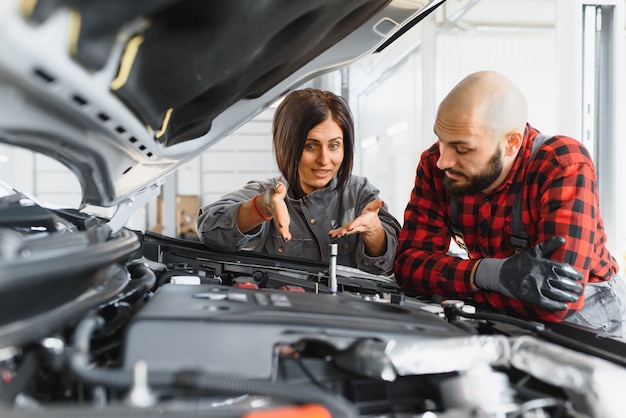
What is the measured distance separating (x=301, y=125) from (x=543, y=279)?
1.03m

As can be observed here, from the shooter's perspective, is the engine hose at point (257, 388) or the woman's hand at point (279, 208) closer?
the engine hose at point (257, 388)

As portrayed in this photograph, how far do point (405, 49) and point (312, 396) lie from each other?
18.9ft

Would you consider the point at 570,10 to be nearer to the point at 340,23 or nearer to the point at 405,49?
the point at 340,23

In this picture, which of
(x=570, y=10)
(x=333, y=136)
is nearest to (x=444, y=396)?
→ (x=333, y=136)

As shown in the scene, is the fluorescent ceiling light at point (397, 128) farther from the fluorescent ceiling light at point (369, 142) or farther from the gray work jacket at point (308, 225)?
the gray work jacket at point (308, 225)

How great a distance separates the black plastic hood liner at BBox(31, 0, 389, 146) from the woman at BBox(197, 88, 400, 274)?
857mm

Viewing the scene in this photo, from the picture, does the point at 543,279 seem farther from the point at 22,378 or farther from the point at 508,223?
the point at 22,378

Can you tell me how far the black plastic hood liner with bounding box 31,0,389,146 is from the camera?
60cm

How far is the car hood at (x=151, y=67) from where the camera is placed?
1.88 feet

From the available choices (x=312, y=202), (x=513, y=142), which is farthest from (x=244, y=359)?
(x=312, y=202)

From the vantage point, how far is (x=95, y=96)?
26.0 inches

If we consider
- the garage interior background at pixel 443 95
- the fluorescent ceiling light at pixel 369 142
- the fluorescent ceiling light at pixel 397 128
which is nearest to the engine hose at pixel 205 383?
the garage interior background at pixel 443 95

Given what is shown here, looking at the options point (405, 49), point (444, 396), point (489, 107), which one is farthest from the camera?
point (405, 49)

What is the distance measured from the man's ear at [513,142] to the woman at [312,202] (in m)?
0.47
